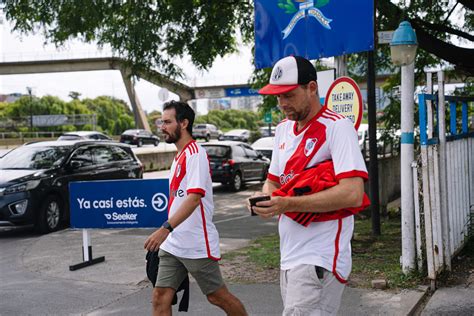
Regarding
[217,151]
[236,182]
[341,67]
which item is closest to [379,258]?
[341,67]

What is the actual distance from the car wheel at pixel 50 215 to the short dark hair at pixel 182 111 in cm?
704

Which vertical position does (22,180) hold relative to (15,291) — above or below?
above

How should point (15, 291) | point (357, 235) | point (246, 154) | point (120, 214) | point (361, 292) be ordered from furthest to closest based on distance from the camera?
point (246, 154) < point (357, 235) < point (120, 214) < point (15, 291) < point (361, 292)

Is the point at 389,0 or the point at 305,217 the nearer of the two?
the point at 305,217

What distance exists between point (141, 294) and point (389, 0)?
5.99 metres

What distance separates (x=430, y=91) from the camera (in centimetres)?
625

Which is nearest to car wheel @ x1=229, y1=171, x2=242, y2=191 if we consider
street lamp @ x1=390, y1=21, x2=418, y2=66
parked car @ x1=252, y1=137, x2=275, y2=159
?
parked car @ x1=252, y1=137, x2=275, y2=159

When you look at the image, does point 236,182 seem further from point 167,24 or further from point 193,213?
point 193,213

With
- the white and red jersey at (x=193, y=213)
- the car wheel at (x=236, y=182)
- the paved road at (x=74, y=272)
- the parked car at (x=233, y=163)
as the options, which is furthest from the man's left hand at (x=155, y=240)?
the car wheel at (x=236, y=182)

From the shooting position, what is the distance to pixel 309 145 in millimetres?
2896

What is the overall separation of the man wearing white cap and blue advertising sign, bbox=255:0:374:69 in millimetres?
4831

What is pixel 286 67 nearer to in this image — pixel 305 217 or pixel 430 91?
pixel 305 217

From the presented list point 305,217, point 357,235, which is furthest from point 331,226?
point 357,235

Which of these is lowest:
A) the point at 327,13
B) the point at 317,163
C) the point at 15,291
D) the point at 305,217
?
the point at 15,291
